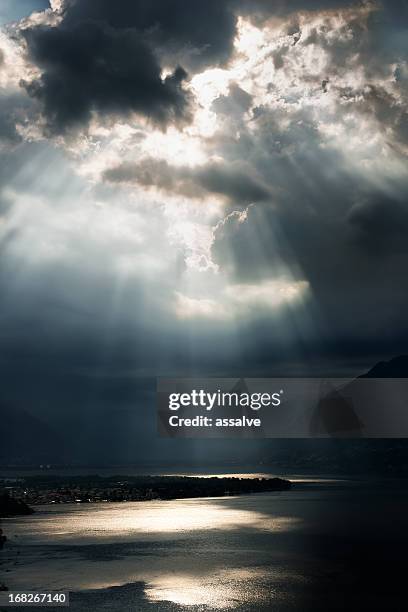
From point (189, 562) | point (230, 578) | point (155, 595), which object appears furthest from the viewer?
point (189, 562)

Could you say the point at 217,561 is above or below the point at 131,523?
below

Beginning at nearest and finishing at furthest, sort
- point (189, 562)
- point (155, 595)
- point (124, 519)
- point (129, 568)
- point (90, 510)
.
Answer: point (155, 595), point (129, 568), point (189, 562), point (124, 519), point (90, 510)

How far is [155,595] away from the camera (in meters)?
57.0

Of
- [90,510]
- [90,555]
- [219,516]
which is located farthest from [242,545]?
[90,510]

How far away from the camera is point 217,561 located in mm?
76812

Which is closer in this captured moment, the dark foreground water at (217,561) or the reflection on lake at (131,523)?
the dark foreground water at (217,561)

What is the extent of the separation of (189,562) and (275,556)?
11962 mm

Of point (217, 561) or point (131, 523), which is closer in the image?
point (217, 561)

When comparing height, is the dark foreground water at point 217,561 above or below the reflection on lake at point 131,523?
below

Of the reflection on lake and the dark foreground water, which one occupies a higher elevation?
the reflection on lake

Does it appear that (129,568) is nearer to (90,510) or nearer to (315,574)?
(315,574)

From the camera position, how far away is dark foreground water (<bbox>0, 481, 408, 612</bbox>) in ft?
183

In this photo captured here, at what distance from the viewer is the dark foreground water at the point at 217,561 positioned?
55656 millimetres

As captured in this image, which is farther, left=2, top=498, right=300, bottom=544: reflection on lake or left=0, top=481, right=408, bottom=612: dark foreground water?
left=2, top=498, right=300, bottom=544: reflection on lake
